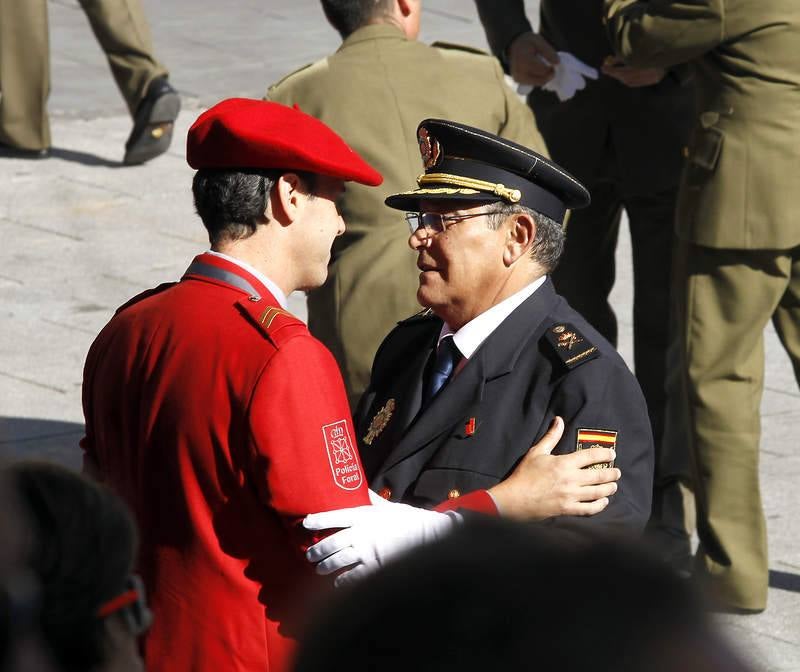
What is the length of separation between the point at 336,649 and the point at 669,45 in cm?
393

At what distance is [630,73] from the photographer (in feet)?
18.1

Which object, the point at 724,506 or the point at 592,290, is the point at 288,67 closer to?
the point at 592,290

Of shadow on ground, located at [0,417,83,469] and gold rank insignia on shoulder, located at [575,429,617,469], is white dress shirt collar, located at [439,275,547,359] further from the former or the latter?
shadow on ground, located at [0,417,83,469]

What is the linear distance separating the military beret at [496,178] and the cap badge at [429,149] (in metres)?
0.03

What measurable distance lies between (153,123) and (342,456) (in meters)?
6.79

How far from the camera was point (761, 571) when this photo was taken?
16.6 ft

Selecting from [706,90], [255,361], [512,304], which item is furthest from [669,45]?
[255,361]

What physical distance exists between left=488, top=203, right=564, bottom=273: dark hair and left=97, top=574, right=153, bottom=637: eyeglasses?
1908 millimetres

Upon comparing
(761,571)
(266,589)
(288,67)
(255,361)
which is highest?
(255,361)

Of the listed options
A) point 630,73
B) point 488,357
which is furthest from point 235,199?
point 630,73

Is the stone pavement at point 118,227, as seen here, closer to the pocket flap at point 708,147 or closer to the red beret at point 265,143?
the red beret at point 265,143

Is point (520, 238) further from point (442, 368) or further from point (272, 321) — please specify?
→ point (272, 321)

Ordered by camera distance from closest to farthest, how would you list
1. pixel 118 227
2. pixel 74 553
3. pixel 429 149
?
pixel 74 553 < pixel 429 149 < pixel 118 227

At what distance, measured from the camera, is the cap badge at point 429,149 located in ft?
11.9
